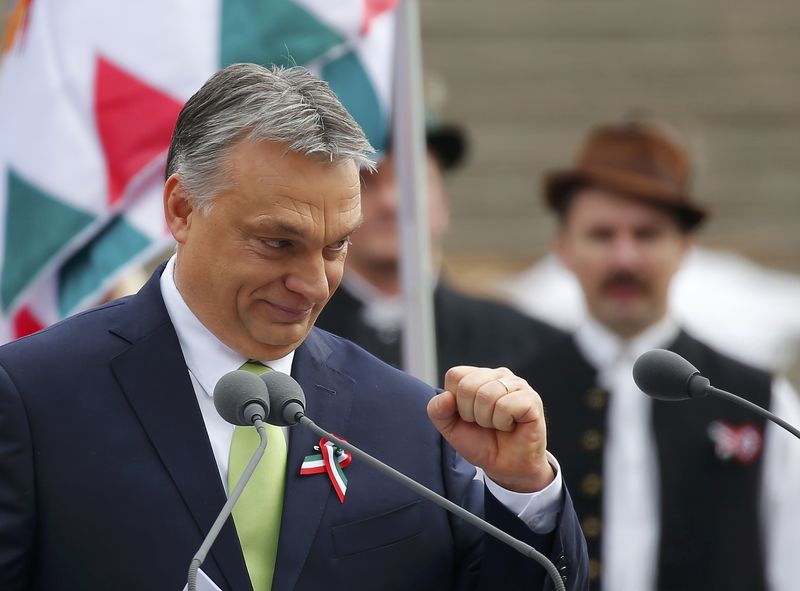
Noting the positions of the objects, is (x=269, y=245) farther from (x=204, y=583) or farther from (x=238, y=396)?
(x=204, y=583)

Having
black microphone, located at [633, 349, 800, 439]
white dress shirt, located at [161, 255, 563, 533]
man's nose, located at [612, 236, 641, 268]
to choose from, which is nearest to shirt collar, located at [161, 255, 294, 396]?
white dress shirt, located at [161, 255, 563, 533]

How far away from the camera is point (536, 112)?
11398mm

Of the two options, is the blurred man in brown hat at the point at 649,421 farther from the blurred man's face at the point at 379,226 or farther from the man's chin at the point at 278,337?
the man's chin at the point at 278,337

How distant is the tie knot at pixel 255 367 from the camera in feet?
8.78

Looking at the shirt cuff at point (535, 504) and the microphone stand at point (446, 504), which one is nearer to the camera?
the microphone stand at point (446, 504)

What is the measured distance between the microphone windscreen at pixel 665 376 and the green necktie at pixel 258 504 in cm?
61

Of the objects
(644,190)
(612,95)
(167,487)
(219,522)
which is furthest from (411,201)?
(612,95)

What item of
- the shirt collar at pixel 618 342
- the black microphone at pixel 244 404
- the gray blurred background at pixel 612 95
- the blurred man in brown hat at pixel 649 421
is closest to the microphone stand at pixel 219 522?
the black microphone at pixel 244 404

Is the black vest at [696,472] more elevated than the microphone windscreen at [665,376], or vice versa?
the microphone windscreen at [665,376]

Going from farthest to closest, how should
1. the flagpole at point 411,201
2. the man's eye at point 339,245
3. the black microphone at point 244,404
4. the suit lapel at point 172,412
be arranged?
the flagpole at point 411,201 < the man's eye at point 339,245 < the suit lapel at point 172,412 < the black microphone at point 244,404

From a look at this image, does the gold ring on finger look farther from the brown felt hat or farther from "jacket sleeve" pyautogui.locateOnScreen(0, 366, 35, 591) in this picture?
the brown felt hat

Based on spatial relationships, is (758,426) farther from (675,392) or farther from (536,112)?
(536,112)

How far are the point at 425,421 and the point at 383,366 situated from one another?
14 centimetres

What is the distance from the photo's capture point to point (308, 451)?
8.75ft
